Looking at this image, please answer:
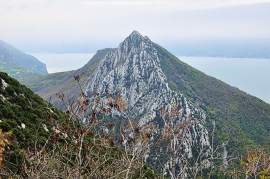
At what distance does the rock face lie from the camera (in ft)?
287

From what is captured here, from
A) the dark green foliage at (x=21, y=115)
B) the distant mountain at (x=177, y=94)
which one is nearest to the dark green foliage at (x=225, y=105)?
the distant mountain at (x=177, y=94)

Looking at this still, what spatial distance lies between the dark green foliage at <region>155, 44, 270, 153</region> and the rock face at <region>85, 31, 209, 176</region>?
10.5 meters

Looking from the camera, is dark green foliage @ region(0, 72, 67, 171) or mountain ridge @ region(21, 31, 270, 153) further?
mountain ridge @ region(21, 31, 270, 153)

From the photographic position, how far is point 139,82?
352 ft

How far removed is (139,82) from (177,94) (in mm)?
20386

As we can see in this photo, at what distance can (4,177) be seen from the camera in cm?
1142

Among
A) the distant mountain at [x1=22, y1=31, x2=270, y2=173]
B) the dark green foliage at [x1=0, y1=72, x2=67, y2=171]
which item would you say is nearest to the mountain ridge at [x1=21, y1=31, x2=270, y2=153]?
the distant mountain at [x1=22, y1=31, x2=270, y2=173]

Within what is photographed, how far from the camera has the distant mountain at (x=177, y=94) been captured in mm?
87312

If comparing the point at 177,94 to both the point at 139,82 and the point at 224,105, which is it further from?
the point at 224,105

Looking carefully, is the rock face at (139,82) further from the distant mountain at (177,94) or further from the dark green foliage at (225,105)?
the dark green foliage at (225,105)

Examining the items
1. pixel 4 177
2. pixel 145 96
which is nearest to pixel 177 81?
pixel 145 96

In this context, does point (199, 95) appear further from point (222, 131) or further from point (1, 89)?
point (1, 89)

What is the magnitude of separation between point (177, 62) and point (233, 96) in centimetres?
3693

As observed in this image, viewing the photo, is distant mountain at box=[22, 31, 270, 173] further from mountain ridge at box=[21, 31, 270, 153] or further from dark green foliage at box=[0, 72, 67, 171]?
dark green foliage at box=[0, 72, 67, 171]
